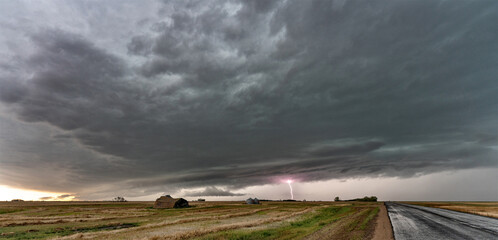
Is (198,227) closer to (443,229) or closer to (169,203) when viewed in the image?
(443,229)

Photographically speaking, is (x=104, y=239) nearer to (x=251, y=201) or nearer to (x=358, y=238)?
(x=358, y=238)

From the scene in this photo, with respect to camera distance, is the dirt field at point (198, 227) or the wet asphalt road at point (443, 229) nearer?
the wet asphalt road at point (443, 229)

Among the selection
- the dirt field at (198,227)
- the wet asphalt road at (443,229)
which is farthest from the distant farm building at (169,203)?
the wet asphalt road at (443,229)

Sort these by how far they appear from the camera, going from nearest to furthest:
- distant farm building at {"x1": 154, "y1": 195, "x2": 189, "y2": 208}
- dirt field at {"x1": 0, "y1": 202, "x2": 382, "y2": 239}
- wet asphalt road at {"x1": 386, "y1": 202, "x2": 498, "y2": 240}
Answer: wet asphalt road at {"x1": 386, "y1": 202, "x2": 498, "y2": 240}
dirt field at {"x1": 0, "y1": 202, "x2": 382, "y2": 239}
distant farm building at {"x1": 154, "y1": 195, "x2": 189, "y2": 208}

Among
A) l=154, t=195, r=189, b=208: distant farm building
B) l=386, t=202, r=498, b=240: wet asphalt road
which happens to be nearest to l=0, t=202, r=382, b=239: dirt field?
l=386, t=202, r=498, b=240: wet asphalt road

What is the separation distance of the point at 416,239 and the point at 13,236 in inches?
1823

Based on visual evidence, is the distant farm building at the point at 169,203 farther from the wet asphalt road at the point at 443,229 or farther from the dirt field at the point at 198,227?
the wet asphalt road at the point at 443,229

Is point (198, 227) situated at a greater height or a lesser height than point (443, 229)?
greater

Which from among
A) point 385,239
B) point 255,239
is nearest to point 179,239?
point 255,239

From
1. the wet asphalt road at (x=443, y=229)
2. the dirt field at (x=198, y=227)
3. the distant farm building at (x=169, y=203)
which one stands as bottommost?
the wet asphalt road at (x=443, y=229)

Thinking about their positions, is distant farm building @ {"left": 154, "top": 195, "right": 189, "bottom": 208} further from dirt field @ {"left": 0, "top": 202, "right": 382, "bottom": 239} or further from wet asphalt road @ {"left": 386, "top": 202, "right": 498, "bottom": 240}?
wet asphalt road @ {"left": 386, "top": 202, "right": 498, "bottom": 240}

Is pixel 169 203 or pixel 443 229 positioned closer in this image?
pixel 443 229

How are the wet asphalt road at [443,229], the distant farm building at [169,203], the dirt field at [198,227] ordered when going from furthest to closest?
the distant farm building at [169,203], the dirt field at [198,227], the wet asphalt road at [443,229]

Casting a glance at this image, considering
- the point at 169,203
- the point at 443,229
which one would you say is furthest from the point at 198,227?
the point at 169,203
